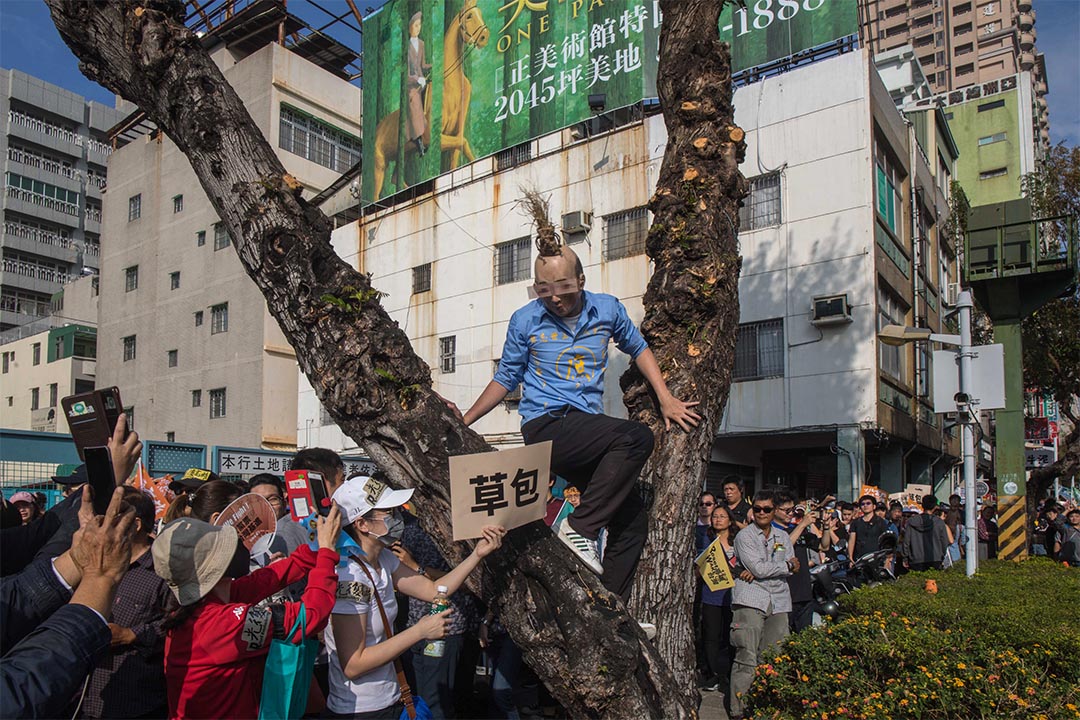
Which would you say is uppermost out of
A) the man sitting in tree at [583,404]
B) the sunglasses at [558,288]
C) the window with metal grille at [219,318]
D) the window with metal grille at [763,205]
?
the window with metal grille at [763,205]

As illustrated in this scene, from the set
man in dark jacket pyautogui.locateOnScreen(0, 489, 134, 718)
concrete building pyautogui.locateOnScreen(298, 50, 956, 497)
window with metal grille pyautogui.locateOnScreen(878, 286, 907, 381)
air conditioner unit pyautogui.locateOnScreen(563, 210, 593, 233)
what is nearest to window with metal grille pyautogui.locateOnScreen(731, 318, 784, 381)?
concrete building pyautogui.locateOnScreen(298, 50, 956, 497)

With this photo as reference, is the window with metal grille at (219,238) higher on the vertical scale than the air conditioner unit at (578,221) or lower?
higher

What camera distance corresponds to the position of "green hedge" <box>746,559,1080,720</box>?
459 cm

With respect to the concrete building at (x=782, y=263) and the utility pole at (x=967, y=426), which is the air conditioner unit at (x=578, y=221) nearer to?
the concrete building at (x=782, y=263)

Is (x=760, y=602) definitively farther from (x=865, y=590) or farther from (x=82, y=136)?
(x=82, y=136)

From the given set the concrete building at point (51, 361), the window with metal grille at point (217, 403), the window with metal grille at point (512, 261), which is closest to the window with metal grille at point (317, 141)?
the window with metal grille at point (217, 403)

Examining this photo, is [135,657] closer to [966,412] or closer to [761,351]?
[966,412]

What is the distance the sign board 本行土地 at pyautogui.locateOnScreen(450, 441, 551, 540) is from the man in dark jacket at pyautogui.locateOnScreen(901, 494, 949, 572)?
11093 mm

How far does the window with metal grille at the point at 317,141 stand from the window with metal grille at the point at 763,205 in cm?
1763

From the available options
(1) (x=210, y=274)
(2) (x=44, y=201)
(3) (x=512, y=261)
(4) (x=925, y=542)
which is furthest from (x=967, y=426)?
(2) (x=44, y=201)

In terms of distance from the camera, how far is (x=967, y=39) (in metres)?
75.4

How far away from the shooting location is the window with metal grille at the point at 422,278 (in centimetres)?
2572

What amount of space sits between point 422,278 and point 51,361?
24.5m

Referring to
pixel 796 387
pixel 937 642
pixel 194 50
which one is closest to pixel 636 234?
pixel 796 387
